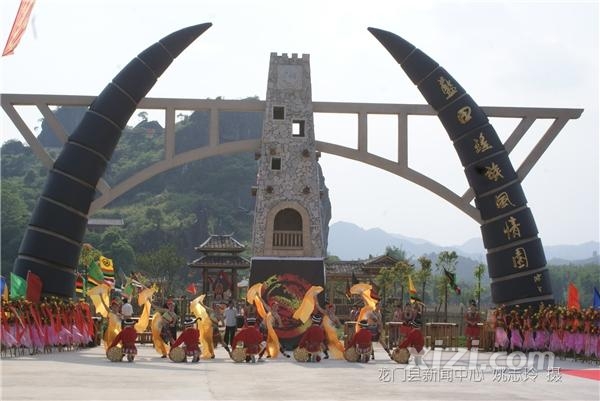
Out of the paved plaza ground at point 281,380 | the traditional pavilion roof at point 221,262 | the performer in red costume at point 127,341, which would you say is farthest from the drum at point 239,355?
the traditional pavilion roof at point 221,262

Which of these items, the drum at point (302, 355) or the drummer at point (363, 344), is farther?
the drummer at point (363, 344)

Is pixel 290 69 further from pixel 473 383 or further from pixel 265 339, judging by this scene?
pixel 473 383

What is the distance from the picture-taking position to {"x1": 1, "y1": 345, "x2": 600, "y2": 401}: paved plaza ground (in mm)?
11852

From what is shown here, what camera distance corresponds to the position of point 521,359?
66.1ft

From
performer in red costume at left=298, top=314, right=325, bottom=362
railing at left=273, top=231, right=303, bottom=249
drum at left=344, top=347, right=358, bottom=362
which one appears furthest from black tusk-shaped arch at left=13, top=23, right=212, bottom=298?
drum at left=344, top=347, right=358, bottom=362

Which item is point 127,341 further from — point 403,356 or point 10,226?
point 10,226

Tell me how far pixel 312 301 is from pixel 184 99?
27.8ft

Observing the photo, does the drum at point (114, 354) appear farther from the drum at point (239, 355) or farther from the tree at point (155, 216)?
the tree at point (155, 216)

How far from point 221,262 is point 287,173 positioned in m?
25.1

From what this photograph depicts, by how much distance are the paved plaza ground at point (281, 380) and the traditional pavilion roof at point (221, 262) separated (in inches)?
1195

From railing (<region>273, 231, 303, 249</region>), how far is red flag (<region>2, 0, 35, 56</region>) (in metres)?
10.1

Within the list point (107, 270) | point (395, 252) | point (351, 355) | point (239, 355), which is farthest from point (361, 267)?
point (395, 252)

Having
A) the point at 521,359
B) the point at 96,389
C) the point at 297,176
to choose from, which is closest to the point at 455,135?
the point at 297,176

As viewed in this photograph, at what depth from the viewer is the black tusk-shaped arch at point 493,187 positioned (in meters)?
23.9
